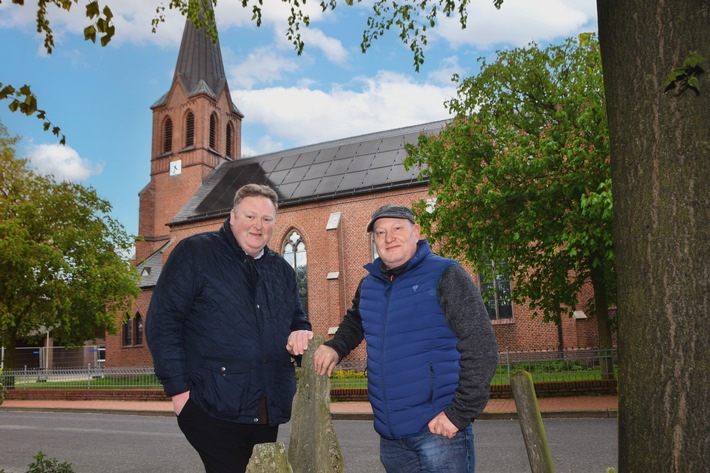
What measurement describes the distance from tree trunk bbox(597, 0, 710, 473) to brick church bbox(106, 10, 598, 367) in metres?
19.9

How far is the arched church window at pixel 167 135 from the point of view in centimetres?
3819

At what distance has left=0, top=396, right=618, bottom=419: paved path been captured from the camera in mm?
11422

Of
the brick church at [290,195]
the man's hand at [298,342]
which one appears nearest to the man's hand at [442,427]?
the man's hand at [298,342]

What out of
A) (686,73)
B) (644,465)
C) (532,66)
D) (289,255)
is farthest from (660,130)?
(289,255)

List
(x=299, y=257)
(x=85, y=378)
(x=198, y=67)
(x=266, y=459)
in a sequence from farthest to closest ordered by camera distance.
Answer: (x=198, y=67) → (x=299, y=257) → (x=85, y=378) → (x=266, y=459)

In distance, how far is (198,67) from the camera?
128ft

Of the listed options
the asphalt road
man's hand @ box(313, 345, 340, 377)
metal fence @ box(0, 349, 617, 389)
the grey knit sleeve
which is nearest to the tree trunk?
the grey knit sleeve

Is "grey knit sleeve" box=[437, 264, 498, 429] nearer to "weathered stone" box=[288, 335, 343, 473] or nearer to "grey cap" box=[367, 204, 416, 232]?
"grey cap" box=[367, 204, 416, 232]

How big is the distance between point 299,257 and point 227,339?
87.6ft

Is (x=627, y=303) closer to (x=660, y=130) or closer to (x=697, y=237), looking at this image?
(x=697, y=237)

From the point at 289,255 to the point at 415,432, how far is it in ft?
89.3

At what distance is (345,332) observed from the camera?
10.1 ft

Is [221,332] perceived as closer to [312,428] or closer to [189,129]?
[312,428]

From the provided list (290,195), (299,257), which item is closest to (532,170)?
(299,257)
